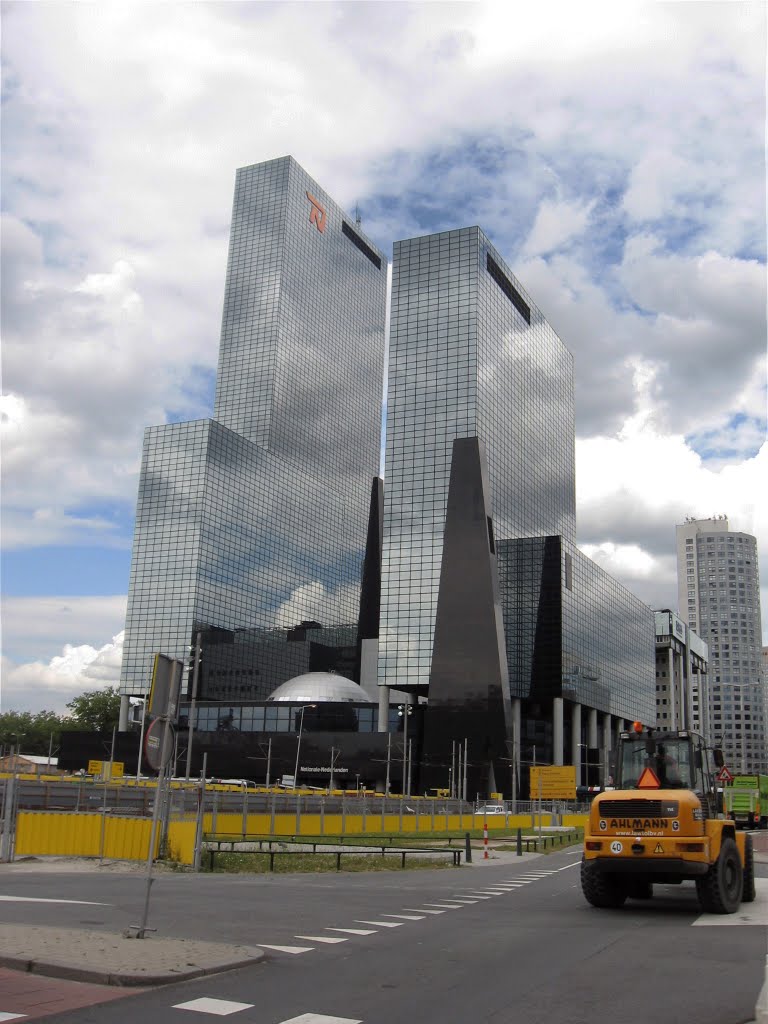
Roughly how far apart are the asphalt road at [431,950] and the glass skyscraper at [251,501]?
418 ft

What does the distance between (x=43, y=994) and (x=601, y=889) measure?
11.7 m

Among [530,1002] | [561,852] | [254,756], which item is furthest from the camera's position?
[254,756]

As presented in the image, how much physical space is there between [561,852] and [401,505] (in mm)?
90495

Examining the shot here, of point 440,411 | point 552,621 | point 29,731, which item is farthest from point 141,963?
point 29,731

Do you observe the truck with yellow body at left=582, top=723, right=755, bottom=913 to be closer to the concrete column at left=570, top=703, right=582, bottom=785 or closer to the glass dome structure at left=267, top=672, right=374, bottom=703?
the glass dome structure at left=267, top=672, right=374, bottom=703

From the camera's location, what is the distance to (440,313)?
13850cm

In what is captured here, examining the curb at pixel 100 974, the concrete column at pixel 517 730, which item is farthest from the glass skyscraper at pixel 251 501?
the curb at pixel 100 974

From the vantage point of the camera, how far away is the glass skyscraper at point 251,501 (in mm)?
150375

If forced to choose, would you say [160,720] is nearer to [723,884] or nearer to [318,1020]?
[318,1020]

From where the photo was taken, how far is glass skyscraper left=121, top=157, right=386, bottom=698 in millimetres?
150375

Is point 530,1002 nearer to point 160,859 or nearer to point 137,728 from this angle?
point 160,859

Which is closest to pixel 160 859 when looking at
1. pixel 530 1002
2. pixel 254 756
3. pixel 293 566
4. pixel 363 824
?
pixel 530 1002

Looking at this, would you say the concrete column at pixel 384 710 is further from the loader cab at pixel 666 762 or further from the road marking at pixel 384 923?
the road marking at pixel 384 923

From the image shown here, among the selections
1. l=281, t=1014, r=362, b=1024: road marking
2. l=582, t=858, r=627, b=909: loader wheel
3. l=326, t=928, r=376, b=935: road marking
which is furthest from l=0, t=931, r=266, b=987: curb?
l=582, t=858, r=627, b=909: loader wheel
